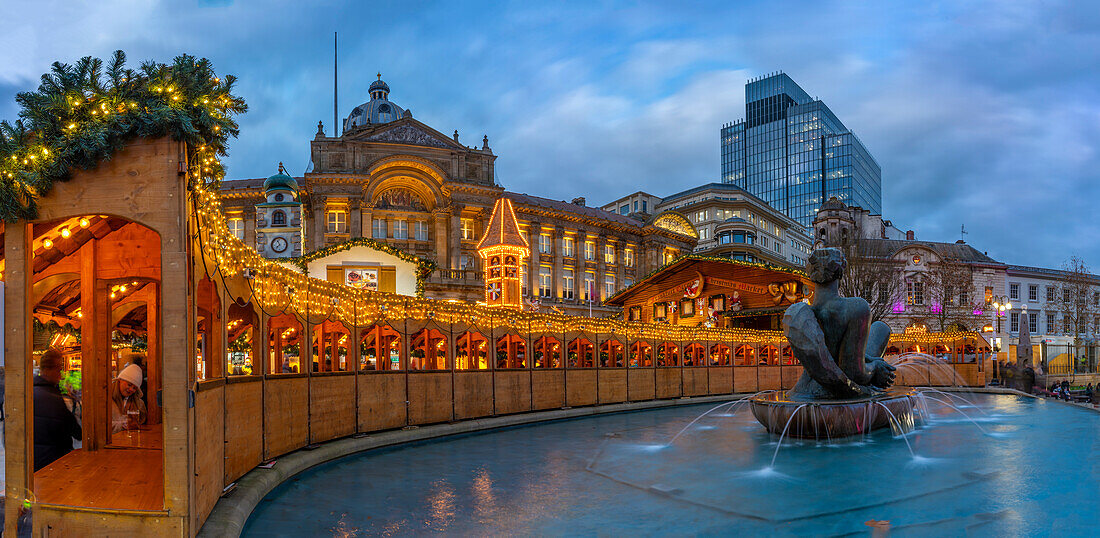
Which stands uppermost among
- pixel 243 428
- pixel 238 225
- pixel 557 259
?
pixel 238 225

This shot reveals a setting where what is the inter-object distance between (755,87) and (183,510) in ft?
575

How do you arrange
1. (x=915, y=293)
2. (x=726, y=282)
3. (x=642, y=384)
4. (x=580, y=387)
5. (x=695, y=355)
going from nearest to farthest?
1. (x=580, y=387)
2. (x=642, y=384)
3. (x=695, y=355)
4. (x=726, y=282)
5. (x=915, y=293)

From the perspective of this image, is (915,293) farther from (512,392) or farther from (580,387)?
(512,392)

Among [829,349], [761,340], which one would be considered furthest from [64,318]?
[761,340]

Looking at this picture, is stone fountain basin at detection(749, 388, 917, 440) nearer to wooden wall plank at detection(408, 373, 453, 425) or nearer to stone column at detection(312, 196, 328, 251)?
wooden wall plank at detection(408, 373, 453, 425)

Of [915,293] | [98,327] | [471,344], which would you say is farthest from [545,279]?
[98,327]

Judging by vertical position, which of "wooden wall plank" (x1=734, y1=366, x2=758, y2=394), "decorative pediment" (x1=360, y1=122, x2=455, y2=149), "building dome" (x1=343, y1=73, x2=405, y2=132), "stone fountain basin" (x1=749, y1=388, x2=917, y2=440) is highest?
"building dome" (x1=343, y1=73, x2=405, y2=132)

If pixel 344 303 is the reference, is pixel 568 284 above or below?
above

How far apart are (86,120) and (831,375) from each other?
→ 39.1 ft

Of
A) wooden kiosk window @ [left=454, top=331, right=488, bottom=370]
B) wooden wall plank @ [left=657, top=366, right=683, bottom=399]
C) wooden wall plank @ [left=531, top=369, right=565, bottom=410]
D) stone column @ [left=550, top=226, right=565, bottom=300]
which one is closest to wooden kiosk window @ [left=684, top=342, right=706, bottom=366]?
wooden wall plank @ [left=657, top=366, right=683, bottom=399]

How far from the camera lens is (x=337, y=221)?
167 feet

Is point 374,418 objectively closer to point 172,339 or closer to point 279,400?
point 279,400

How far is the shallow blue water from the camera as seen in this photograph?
6.88 m

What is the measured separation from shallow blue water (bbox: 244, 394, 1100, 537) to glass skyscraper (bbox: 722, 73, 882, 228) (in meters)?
133
